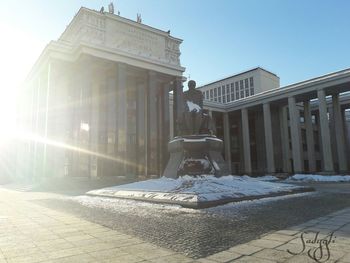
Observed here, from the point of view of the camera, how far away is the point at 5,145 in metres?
64.4

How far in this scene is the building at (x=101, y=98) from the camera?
1548 inches

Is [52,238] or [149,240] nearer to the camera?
[149,240]

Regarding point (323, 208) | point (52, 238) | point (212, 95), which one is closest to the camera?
point (52, 238)

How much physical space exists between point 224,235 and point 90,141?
3543 centimetres

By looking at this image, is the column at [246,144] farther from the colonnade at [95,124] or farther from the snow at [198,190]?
the snow at [198,190]

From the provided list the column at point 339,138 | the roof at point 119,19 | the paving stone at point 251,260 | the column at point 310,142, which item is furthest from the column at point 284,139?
the paving stone at point 251,260

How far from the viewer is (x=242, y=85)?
73062 millimetres

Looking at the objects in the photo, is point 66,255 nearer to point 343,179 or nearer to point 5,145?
point 343,179

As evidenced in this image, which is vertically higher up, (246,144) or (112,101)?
(112,101)

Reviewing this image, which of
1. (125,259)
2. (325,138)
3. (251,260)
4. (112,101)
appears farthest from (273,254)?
(325,138)

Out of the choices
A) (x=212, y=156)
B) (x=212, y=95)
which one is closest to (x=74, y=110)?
(x=212, y=156)

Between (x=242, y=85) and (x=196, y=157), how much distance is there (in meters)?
62.2

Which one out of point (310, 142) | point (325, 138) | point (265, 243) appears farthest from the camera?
point (310, 142)

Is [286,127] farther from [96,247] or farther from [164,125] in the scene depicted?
[96,247]
